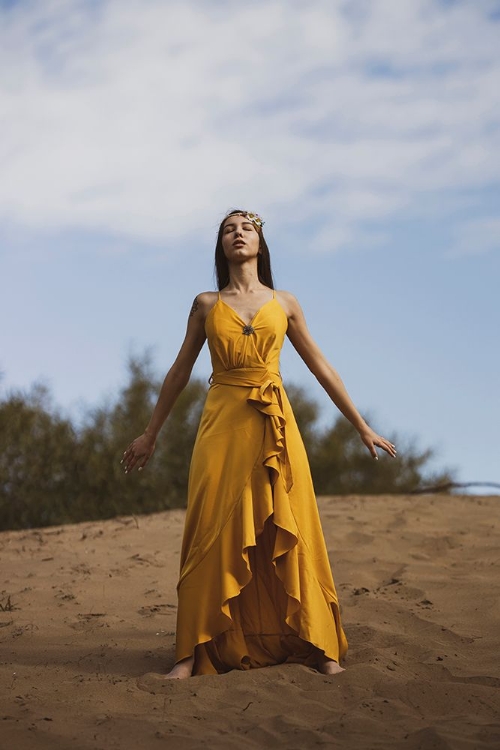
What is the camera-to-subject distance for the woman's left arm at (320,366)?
493cm

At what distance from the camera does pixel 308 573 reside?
15.0 feet

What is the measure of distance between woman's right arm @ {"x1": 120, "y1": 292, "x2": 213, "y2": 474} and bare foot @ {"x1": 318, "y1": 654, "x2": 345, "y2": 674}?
54.9 inches

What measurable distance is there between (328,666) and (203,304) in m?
1.98

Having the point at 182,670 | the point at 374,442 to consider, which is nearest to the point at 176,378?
the point at 374,442

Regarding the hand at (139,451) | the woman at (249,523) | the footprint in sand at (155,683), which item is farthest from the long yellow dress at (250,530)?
the hand at (139,451)

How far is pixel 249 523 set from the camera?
4465 mm

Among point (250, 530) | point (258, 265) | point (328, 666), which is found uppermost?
point (258, 265)

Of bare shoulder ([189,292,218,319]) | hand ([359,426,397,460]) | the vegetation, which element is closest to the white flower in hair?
bare shoulder ([189,292,218,319])

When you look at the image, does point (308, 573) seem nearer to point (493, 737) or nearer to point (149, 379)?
point (493, 737)

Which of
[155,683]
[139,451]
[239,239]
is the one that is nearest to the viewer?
[155,683]

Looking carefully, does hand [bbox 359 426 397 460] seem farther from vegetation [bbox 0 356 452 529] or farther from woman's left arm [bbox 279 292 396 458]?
vegetation [bbox 0 356 452 529]

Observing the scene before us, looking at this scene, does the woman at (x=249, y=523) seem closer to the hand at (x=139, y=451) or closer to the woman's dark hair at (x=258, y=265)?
the woman's dark hair at (x=258, y=265)

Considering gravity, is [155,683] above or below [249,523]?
below

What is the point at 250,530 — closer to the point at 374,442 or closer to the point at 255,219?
the point at 374,442
